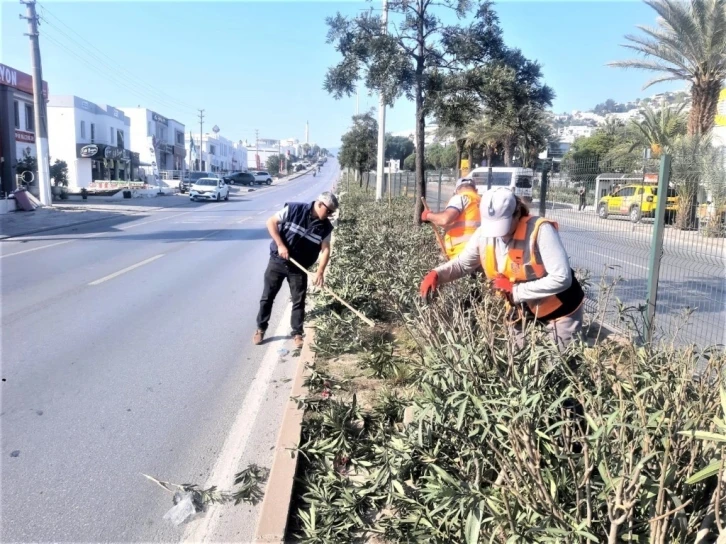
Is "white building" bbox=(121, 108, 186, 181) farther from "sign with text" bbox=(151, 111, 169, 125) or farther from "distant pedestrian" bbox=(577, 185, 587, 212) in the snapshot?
"distant pedestrian" bbox=(577, 185, 587, 212)

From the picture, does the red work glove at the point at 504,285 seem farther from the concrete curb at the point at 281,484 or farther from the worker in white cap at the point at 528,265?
the concrete curb at the point at 281,484

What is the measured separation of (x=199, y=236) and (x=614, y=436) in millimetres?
16454

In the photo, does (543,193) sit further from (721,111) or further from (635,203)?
(721,111)

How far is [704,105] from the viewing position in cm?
1942

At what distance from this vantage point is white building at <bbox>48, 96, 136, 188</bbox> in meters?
50.8

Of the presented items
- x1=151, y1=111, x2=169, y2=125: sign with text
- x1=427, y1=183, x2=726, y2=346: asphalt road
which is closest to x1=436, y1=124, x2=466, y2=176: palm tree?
x1=427, y1=183, x2=726, y2=346: asphalt road

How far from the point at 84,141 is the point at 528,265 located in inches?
2190

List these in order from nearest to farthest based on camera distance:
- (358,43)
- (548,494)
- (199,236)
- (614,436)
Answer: (548,494) < (614,436) < (358,43) < (199,236)

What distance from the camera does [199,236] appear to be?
17.7 meters

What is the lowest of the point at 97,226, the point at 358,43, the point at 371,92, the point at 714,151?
the point at 97,226

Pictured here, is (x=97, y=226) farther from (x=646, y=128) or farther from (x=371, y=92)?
(x=646, y=128)

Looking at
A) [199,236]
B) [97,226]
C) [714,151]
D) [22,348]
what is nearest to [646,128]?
[199,236]

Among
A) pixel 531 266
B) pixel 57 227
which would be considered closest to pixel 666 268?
pixel 531 266

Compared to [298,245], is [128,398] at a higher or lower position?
lower
